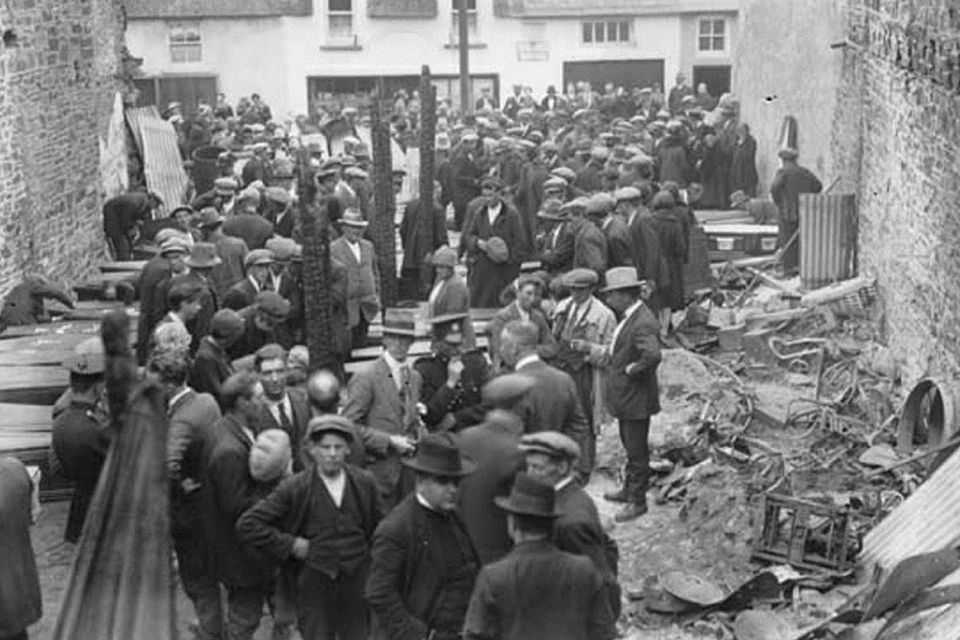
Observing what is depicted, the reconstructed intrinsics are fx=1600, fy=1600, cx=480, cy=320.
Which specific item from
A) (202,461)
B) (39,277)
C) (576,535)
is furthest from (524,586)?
(39,277)

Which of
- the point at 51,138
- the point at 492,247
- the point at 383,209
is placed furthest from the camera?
the point at 51,138

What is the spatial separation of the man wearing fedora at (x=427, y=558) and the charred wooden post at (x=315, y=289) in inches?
159

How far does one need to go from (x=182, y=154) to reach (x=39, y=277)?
32.8 ft

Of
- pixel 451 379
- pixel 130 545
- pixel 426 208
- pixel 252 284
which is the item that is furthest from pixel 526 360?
pixel 426 208

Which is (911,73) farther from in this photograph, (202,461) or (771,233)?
(202,461)

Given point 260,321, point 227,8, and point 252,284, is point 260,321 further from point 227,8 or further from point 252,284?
point 227,8

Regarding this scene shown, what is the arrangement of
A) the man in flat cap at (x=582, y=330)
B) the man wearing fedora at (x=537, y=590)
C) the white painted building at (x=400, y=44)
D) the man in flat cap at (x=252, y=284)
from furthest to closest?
the white painted building at (x=400, y=44)
the man in flat cap at (x=252, y=284)
the man in flat cap at (x=582, y=330)
the man wearing fedora at (x=537, y=590)

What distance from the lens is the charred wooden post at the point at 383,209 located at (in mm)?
16625

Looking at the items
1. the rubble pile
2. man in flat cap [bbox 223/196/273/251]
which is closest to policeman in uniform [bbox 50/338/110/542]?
the rubble pile

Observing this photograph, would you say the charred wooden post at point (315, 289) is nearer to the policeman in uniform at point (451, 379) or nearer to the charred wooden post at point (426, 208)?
the policeman in uniform at point (451, 379)

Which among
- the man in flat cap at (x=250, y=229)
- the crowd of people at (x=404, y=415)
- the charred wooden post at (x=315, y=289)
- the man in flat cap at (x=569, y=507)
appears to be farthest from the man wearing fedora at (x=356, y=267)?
the man in flat cap at (x=569, y=507)

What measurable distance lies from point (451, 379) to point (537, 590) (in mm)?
3853

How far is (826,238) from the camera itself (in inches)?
709

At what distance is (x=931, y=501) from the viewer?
33.2ft
